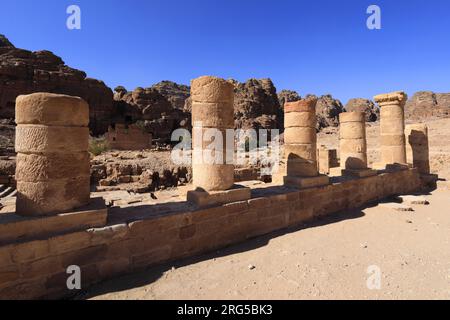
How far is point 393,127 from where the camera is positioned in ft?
34.8

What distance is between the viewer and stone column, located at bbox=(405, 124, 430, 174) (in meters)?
11.9

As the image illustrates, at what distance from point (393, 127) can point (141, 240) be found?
10840 millimetres

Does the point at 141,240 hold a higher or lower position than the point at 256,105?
lower

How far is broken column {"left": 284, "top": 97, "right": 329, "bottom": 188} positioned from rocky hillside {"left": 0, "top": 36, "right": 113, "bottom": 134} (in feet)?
106

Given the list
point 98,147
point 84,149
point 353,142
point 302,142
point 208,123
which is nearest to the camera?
point 84,149

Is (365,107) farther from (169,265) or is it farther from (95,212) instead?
(95,212)

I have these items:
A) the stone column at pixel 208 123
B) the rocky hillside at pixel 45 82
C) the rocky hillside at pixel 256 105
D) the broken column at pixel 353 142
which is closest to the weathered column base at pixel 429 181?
the broken column at pixel 353 142

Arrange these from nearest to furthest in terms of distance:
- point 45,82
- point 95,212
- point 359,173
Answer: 1. point 95,212
2. point 359,173
3. point 45,82

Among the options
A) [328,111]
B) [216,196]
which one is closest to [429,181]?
[216,196]

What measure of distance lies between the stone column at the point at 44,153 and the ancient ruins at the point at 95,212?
0.04 ft

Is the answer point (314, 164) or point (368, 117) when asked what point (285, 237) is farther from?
point (368, 117)

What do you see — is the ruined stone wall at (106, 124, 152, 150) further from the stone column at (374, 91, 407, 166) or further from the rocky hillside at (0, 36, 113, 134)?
the stone column at (374, 91, 407, 166)

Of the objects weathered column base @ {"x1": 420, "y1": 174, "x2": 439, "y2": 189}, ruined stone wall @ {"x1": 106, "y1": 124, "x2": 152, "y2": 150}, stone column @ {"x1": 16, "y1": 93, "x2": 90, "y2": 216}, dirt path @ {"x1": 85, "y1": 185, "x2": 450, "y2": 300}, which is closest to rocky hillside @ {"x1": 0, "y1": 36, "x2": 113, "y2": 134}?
ruined stone wall @ {"x1": 106, "y1": 124, "x2": 152, "y2": 150}
